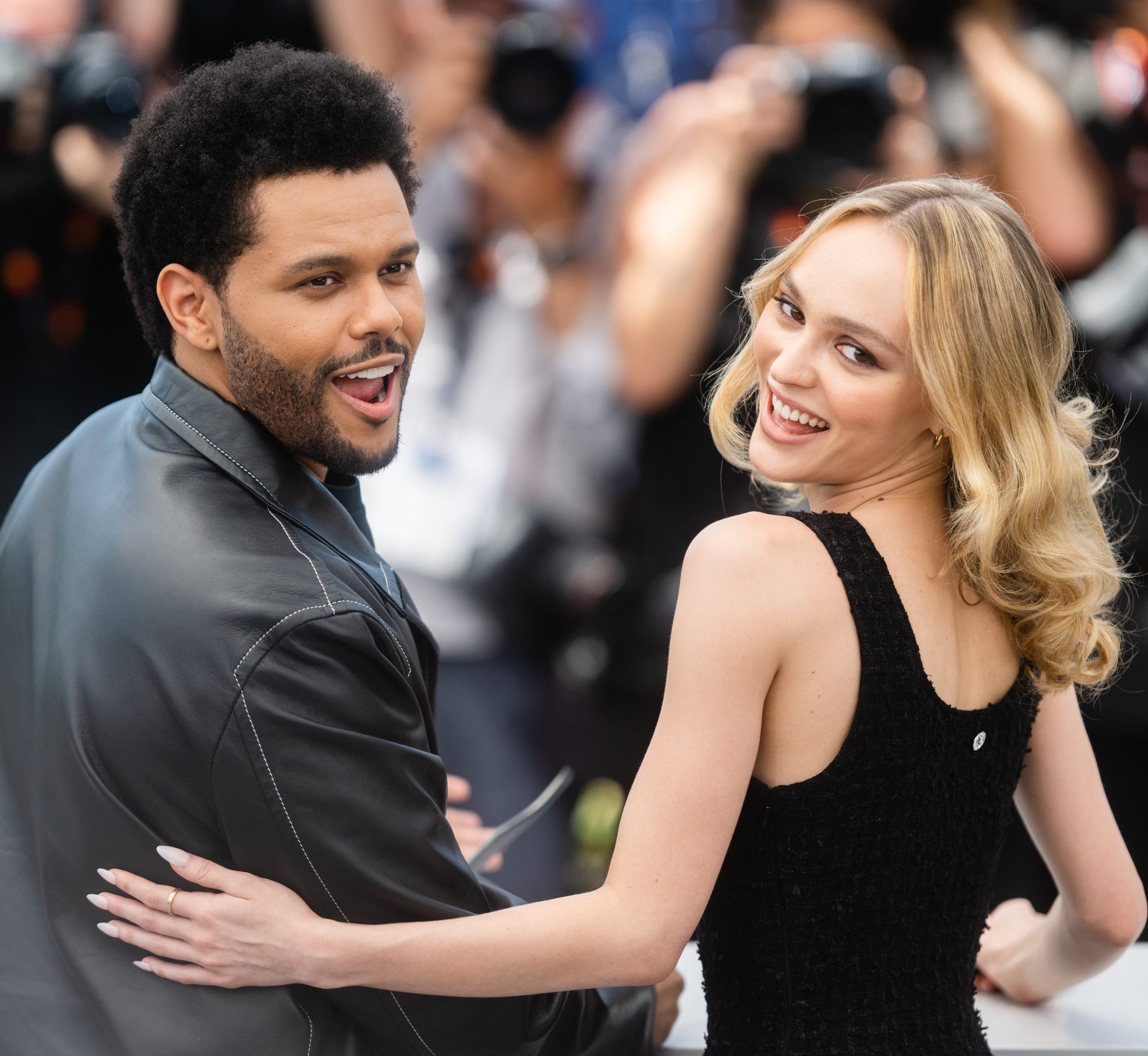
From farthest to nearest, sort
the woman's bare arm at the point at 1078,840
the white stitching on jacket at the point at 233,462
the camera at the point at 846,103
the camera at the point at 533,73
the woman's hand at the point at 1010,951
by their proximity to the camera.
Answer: the camera at the point at 533,73 < the camera at the point at 846,103 < the woman's hand at the point at 1010,951 < the woman's bare arm at the point at 1078,840 < the white stitching on jacket at the point at 233,462

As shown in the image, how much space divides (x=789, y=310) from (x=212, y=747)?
0.67m

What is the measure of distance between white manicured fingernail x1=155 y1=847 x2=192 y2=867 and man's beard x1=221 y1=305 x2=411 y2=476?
40 cm

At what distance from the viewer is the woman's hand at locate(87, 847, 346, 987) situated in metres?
1.01

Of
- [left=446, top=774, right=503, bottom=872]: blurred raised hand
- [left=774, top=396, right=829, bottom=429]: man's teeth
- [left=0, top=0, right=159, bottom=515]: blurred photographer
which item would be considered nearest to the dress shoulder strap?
[left=774, top=396, right=829, bottom=429]: man's teeth

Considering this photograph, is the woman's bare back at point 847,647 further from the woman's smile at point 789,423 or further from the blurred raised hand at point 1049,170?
the blurred raised hand at point 1049,170

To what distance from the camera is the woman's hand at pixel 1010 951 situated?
55.4 inches

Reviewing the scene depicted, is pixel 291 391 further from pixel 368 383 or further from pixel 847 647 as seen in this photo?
pixel 847 647

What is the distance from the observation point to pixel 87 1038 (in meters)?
1.11

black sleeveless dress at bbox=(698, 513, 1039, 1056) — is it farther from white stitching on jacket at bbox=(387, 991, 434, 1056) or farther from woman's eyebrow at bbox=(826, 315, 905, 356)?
white stitching on jacket at bbox=(387, 991, 434, 1056)

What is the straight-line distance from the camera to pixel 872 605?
1.04 m

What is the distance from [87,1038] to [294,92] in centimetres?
91

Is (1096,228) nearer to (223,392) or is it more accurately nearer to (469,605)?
(469,605)

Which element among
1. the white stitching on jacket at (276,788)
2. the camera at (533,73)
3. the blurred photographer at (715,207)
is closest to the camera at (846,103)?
the blurred photographer at (715,207)

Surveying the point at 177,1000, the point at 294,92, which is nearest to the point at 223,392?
the point at 294,92
